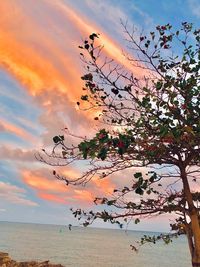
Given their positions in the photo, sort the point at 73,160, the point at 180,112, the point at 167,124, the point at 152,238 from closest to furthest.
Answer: the point at 167,124 → the point at 180,112 → the point at 73,160 → the point at 152,238

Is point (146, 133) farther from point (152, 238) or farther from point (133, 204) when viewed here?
point (152, 238)

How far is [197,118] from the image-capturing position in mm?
10188

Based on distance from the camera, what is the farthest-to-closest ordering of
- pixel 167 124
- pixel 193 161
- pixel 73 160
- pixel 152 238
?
pixel 152 238, pixel 193 161, pixel 73 160, pixel 167 124

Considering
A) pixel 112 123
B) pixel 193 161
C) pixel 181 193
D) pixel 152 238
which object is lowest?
pixel 152 238

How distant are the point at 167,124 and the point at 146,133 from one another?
0.89 meters

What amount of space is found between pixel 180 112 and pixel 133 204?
3102mm

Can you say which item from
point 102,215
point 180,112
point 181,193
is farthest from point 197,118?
point 102,215

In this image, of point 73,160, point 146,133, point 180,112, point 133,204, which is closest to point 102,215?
point 133,204

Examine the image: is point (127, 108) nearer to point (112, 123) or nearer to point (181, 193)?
point (112, 123)

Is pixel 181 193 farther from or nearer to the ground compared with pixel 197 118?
nearer to the ground

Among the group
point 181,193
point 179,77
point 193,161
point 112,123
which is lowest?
point 181,193

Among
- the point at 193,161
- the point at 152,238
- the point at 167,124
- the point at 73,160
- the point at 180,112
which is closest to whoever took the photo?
the point at 167,124

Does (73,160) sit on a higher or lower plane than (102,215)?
higher

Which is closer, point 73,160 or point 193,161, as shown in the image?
point 73,160
